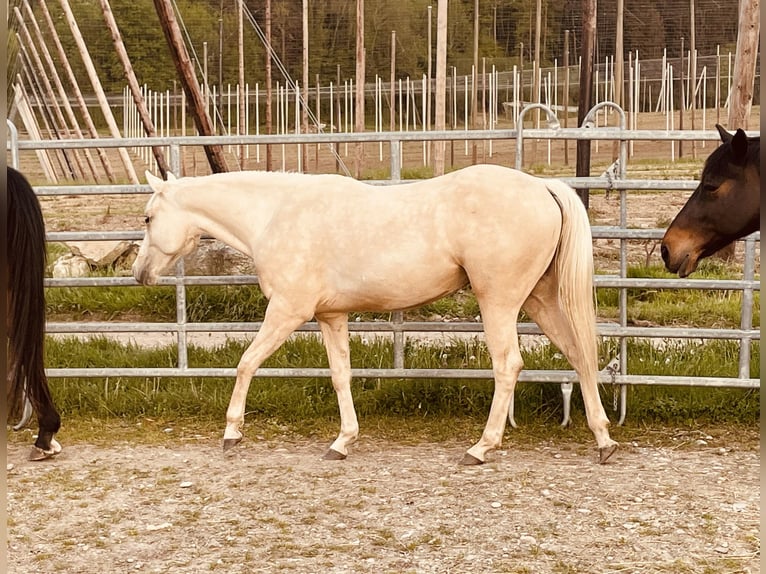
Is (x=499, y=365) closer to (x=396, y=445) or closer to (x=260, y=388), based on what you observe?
(x=396, y=445)

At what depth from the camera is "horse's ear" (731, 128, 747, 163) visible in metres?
4.09

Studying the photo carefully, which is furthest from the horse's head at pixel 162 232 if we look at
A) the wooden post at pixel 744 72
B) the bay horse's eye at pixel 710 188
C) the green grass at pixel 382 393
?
the wooden post at pixel 744 72

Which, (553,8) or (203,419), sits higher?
(553,8)

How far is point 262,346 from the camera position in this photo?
16.0 ft

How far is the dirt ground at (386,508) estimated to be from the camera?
3.62 metres

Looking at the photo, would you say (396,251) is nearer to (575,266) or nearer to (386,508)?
(575,266)

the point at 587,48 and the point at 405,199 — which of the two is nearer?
the point at 405,199

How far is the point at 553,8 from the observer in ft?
83.7

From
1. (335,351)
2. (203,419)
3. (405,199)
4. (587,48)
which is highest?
(587,48)

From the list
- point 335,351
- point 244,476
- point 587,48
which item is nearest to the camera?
point 244,476

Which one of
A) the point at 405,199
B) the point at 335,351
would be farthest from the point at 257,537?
the point at 405,199

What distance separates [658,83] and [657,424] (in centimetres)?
2339

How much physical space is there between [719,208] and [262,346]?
2280 mm

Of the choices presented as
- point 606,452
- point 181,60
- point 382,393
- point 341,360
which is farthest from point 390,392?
point 181,60
